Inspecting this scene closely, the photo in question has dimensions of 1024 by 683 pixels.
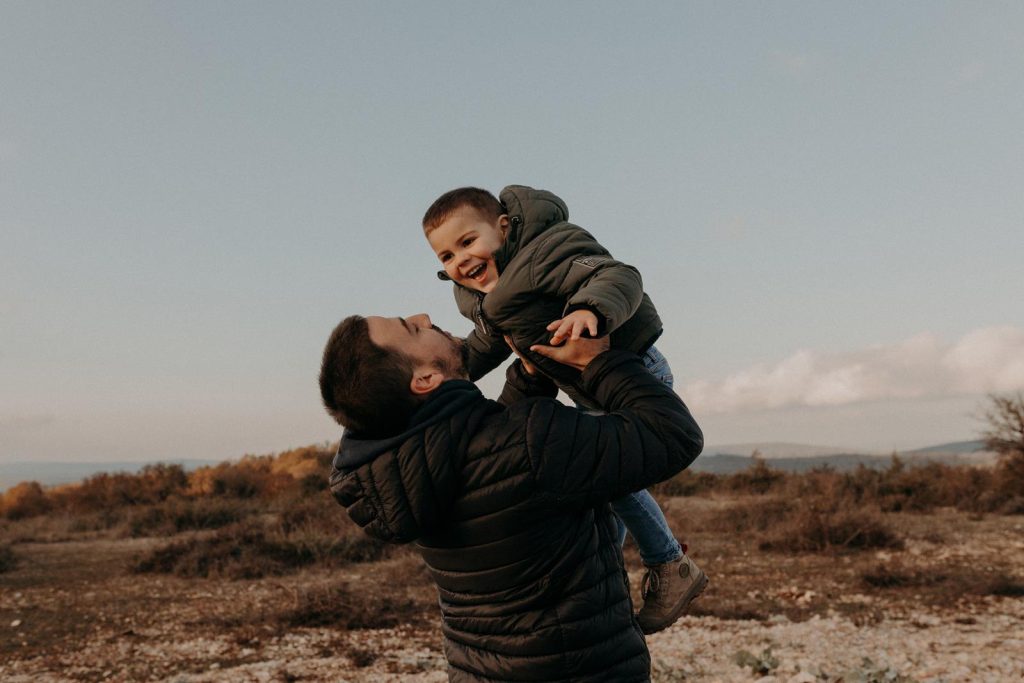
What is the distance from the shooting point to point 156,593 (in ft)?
33.0

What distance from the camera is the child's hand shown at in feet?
6.83

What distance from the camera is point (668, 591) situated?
277 cm

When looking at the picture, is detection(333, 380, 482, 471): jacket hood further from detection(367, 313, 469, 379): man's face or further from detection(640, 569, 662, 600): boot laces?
detection(640, 569, 662, 600): boot laces

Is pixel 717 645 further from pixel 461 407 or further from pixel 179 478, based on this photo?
pixel 179 478

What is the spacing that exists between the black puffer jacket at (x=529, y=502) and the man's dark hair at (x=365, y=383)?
58mm

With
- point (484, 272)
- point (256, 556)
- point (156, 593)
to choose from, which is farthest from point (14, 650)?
point (484, 272)

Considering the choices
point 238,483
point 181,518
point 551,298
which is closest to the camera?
point 551,298

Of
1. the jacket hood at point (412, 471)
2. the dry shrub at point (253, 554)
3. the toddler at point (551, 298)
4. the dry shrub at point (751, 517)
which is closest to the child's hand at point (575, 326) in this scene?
the toddler at point (551, 298)

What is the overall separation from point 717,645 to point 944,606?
10.7 ft

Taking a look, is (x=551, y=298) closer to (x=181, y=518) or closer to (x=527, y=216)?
(x=527, y=216)

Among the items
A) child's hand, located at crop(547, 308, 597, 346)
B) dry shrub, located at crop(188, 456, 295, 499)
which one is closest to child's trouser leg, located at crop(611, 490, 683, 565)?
child's hand, located at crop(547, 308, 597, 346)

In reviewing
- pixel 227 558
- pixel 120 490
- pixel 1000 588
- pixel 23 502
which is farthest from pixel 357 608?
pixel 23 502

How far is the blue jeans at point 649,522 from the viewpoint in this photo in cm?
277

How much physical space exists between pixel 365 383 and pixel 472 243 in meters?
1.28
